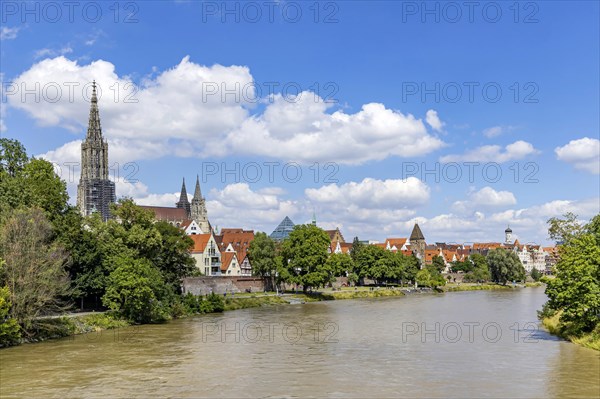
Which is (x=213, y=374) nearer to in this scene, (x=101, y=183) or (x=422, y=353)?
(x=422, y=353)

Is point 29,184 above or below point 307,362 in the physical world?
above

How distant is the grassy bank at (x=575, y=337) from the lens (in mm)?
37000

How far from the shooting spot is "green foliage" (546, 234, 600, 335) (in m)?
36.5

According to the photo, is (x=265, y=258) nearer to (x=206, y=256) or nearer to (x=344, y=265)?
(x=206, y=256)

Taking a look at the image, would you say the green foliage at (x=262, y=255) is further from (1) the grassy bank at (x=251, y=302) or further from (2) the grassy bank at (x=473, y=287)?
(2) the grassy bank at (x=473, y=287)

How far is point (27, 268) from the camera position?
41844mm

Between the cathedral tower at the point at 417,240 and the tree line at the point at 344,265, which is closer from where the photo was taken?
the tree line at the point at 344,265

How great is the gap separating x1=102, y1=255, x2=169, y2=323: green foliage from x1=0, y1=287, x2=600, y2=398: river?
93.7 inches

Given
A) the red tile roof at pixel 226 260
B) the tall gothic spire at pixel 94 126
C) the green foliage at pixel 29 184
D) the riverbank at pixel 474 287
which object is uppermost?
the tall gothic spire at pixel 94 126

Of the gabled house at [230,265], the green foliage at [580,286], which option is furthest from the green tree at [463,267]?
the green foliage at [580,286]

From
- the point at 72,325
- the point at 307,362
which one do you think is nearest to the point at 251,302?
the point at 72,325

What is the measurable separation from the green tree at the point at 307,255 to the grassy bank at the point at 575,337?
42.3m

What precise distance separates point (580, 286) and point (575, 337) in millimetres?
5639

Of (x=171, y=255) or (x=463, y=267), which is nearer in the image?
(x=171, y=255)
